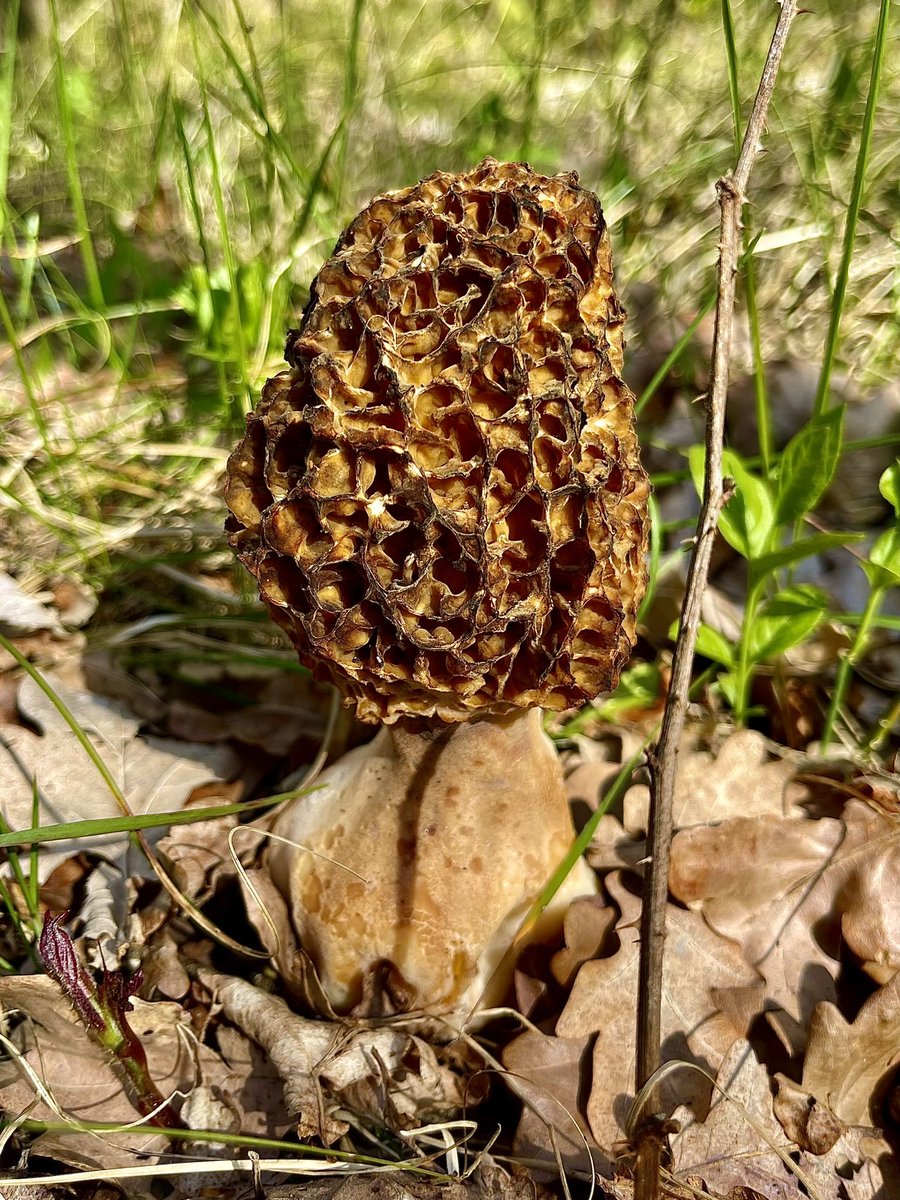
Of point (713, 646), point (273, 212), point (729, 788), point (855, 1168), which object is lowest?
point (855, 1168)

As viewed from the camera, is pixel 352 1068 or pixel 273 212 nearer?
pixel 352 1068

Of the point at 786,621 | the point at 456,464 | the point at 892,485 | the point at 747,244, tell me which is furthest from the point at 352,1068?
the point at 747,244

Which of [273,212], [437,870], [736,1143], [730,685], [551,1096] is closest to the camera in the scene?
[736,1143]

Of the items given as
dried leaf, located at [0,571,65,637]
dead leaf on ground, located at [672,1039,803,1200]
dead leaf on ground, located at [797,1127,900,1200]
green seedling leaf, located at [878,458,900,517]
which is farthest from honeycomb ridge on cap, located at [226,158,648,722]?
dried leaf, located at [0,571,65,637]

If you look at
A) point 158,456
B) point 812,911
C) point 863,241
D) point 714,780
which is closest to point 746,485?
point 714,780

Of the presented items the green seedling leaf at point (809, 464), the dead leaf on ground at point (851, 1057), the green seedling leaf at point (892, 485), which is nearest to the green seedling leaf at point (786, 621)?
the green seedling leaf at point (809, 464)

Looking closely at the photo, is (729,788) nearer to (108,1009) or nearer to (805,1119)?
(805,1119)

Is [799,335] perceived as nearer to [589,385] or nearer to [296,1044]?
[589,385]
